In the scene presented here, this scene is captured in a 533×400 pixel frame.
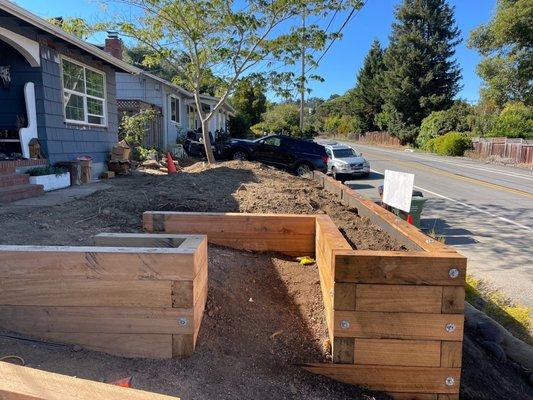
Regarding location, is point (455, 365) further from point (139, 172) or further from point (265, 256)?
point (139, 172)

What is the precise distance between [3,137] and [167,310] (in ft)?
27.8

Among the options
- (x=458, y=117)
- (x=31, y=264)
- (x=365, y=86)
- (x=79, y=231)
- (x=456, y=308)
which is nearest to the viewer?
(x=31, y=264)

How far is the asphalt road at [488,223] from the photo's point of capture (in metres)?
6.38

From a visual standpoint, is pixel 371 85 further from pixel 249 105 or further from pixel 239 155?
pixel 239 155

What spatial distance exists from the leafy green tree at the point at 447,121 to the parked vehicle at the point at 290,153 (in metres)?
30.1

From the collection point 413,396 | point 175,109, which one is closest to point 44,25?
point 413,396

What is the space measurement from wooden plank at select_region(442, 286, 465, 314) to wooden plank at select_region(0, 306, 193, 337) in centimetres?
166

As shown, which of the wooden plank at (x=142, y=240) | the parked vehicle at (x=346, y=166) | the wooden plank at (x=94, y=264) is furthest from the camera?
the parked vehicle at (x=346, y=166)

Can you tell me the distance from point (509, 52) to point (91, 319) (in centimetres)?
3928

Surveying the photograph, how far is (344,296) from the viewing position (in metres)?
2.87

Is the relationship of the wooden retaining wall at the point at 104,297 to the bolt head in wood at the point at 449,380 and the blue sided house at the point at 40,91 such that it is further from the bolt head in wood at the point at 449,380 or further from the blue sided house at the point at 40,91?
the blue sided house at the point at 40,91

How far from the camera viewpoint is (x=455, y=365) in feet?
9.53

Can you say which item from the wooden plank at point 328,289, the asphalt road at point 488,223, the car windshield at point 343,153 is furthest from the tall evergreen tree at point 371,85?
the wooden plank at point 328,289

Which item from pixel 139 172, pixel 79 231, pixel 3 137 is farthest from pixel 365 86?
pixel 79 231
